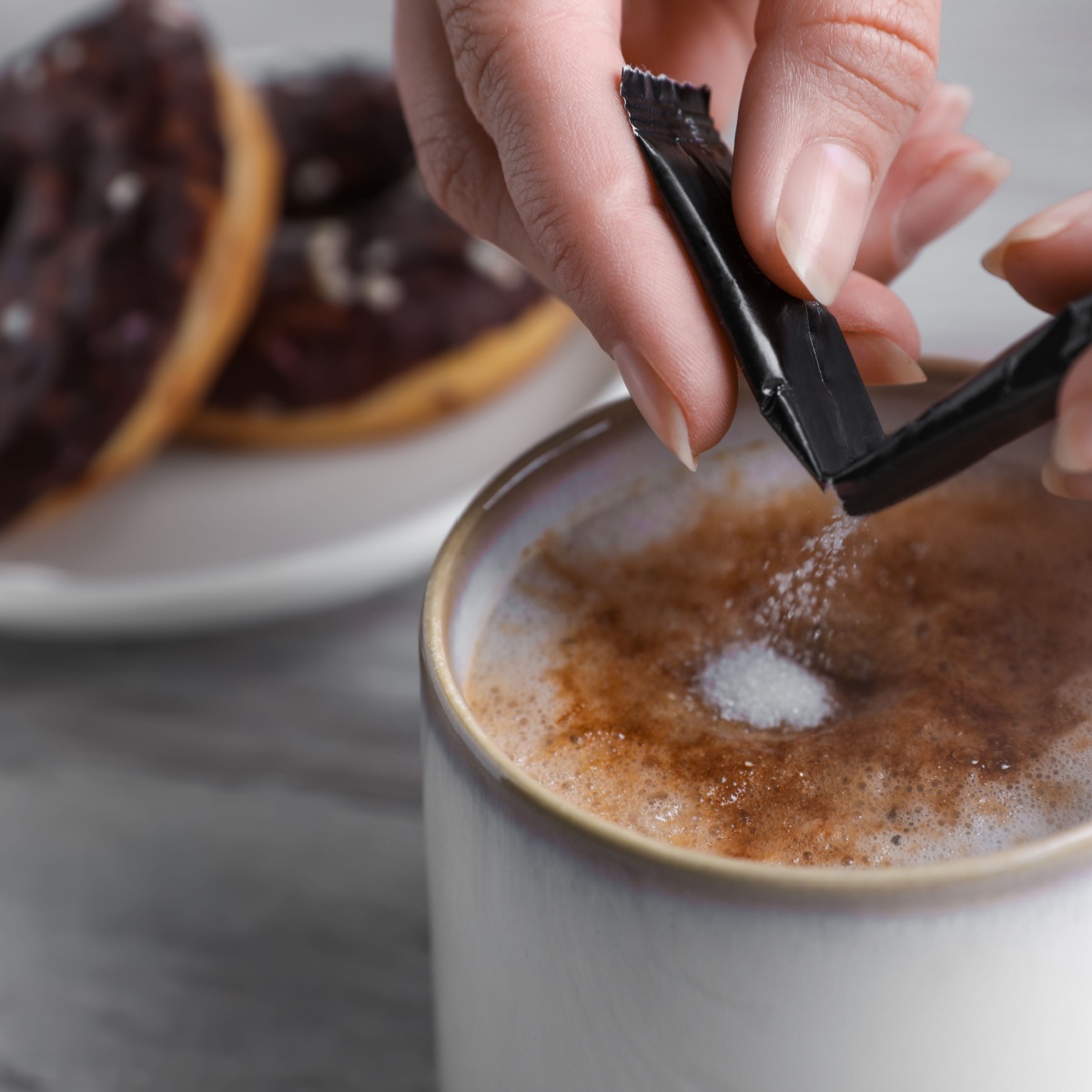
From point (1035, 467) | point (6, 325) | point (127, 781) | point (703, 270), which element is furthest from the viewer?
point (6, 325)

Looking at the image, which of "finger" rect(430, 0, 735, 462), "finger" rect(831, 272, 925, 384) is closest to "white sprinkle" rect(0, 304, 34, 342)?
"finger" rect(430, 0, 735, 462)

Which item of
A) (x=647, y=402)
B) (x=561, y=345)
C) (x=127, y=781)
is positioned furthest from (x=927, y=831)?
(x=561, y=345)

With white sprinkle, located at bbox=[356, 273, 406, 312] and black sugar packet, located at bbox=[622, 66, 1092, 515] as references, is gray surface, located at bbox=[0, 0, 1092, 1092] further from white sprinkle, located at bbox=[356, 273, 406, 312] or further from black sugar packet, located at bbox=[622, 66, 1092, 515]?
black sugar packet, located at bbox=[622, 66, 1092, 515]

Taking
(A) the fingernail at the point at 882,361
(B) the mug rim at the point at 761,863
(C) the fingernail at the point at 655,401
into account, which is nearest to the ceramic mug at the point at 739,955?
(B) the mug rim at the point at 761,863

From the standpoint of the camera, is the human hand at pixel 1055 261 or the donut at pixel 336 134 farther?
the donut at pixel 336 134

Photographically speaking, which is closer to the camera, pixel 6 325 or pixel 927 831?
pixel 927 831

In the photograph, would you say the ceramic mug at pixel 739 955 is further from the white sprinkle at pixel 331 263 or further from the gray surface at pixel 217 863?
the white sprinkle at pixel 331 263

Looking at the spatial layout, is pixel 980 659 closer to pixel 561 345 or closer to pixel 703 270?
pixel 703 270
